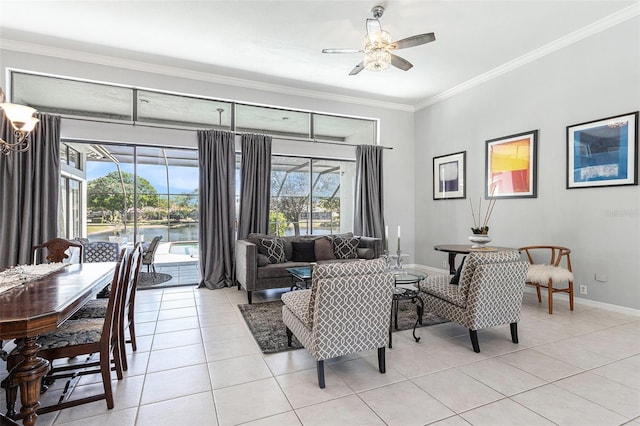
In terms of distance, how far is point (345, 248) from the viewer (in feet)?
17.9

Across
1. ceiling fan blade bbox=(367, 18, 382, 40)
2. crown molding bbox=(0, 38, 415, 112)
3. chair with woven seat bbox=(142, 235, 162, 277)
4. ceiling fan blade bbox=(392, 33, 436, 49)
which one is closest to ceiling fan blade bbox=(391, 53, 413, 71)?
ceiling fan blade bbox=(392, 33, 436, 49)

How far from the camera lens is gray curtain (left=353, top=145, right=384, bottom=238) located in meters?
6.48

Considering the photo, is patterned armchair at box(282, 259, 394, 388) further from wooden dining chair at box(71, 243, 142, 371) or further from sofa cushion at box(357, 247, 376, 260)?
sofa cushion at box(357, 247, 376, 260)

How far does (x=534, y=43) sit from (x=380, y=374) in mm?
4761

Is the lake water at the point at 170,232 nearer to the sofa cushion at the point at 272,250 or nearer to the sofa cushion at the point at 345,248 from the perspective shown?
the sofa cushion at the point at 272,250

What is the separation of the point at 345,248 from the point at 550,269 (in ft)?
9.37

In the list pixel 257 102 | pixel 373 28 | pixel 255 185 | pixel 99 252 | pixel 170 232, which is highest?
pixel 257 102

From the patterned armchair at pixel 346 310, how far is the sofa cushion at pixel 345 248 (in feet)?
9.85

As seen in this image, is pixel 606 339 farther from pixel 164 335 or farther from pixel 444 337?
pixel 164 335

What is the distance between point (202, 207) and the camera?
209 inches

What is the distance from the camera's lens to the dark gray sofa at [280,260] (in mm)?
4484

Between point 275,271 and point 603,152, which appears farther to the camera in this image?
point 275,271

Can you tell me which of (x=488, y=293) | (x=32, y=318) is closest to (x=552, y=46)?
(x=488, y=293)

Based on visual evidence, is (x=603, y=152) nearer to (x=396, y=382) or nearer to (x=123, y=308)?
(x=396, y=382)
